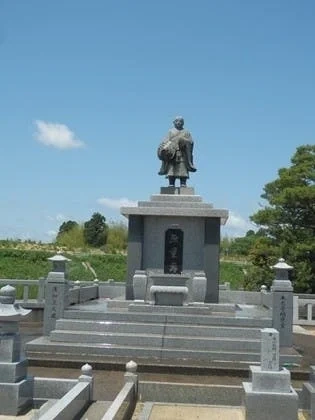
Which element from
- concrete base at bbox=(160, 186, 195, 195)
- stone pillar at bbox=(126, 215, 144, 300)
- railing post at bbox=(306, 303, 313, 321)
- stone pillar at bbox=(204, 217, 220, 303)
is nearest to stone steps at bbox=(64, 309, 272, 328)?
stone pillar at bbox=(204, 217, 220, 303)

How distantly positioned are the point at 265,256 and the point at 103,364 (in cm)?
1473

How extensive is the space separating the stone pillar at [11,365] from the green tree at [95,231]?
47764 mm

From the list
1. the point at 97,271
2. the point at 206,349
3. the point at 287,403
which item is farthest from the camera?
the point at 97,271

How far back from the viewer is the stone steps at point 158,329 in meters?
13.3

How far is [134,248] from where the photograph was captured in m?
16.3

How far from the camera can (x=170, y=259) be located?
16328mm

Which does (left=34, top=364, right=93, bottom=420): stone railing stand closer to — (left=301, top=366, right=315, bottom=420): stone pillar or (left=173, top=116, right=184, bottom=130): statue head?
(left=301, top=366, right=315, bottom=420): stone pillar

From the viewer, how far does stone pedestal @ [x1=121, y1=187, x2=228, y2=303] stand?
52.7ft

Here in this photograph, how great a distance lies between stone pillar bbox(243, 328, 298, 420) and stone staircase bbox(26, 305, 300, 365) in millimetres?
3749

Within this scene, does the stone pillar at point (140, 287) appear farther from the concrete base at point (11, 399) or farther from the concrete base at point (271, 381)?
the concrete base at point (271, 381)

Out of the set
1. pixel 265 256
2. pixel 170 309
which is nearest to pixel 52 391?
pixel 170 309

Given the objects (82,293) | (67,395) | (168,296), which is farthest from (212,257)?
(67,395)

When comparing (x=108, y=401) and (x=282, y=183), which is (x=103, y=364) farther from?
(x=282, y=183)

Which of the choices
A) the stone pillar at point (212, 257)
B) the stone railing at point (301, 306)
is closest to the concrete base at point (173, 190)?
the stone pillar at point (212, 257)
